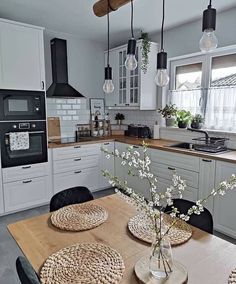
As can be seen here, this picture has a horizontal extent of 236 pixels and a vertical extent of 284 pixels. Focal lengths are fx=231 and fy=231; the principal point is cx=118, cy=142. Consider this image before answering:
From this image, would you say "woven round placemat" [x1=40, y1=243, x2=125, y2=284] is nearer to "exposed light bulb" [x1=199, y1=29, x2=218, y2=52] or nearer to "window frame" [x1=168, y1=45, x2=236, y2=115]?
"exposed light bulb" [x1=199, y1=29, x2=218, y2=52]

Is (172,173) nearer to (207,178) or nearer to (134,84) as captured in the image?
(207,178)

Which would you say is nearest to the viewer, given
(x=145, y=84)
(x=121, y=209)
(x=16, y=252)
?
(x=121, y=209)

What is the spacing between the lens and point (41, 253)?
43.9 inches

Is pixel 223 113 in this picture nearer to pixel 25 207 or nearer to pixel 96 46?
pixel 96 46

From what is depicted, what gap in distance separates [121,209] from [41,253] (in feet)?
2.14

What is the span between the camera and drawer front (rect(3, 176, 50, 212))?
2.98m

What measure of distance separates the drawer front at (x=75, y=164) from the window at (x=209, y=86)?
1.62 metres

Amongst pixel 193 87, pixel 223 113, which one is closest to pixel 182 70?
pixel 193 87

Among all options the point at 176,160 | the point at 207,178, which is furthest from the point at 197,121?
the point at 207,178

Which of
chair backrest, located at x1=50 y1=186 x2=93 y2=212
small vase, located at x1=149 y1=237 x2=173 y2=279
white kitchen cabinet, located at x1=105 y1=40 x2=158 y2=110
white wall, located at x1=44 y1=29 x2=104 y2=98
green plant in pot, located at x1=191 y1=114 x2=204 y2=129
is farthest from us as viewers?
white wall, located at x1=44 y1=29 x2=104 y2=98

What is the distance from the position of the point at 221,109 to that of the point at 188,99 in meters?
0.56

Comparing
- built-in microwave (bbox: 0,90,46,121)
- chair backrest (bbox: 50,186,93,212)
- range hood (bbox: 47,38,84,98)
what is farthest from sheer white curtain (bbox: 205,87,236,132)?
built-in microwave (bbox: 0,90,46,121)

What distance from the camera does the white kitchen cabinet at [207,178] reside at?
8.23 feet

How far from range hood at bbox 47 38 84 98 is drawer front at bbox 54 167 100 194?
1.19 metres
